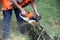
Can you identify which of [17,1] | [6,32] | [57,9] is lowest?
[57,9]

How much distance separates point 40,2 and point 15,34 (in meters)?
2.36

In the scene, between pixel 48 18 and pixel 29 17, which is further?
pixel 48 18

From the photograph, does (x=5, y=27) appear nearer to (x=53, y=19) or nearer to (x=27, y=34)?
(x=27, y=34)

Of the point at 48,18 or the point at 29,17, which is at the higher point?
the point at 29,17

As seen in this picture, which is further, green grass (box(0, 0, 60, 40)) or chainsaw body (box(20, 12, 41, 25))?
green grass (box(0, 0, 60, 40))

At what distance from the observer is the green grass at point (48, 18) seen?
550 centimetres

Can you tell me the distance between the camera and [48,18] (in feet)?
21.5

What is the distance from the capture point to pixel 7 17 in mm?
4852

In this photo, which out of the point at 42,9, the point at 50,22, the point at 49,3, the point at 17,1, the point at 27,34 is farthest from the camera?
the point at 49,3

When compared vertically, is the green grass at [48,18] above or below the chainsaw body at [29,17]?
below

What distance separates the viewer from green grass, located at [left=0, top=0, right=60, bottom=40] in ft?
18.1

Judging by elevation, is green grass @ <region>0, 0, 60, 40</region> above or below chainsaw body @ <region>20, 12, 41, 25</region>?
below

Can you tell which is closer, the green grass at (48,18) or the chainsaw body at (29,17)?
the chainsaw body at (29,17)

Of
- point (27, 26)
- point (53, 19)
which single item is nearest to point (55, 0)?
point (53, 19)
